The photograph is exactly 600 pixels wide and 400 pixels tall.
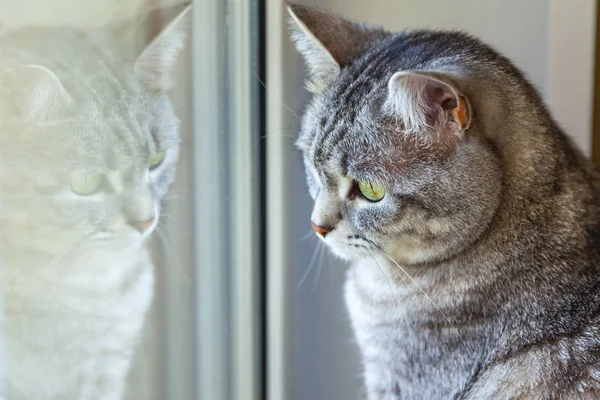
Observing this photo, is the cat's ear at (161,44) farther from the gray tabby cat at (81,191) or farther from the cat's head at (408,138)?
the cat's head at (408,138)

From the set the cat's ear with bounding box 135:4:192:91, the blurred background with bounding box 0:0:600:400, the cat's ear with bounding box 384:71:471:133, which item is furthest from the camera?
the blurred background with bounding box 0:0:600:400

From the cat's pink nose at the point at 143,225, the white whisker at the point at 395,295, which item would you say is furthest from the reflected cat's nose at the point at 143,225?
the white whisker at the point at 395,295

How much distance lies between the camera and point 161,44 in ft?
2.79

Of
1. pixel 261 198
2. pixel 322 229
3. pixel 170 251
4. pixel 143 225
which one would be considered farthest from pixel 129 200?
pixel 261 198

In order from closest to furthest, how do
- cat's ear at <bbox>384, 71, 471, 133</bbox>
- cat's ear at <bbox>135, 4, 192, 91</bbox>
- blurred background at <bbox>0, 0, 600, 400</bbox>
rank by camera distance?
cat's ear at <bbox>384, 71, 471, 133</bbox> < cat's ear at <bbox>135, 4, 192, 91</bbox> < blurred background at <bbox>0, 0, 600, 400</bbox>

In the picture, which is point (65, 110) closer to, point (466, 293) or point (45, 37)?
point (45, 37)

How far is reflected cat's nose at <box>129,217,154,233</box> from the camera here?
2.70 ft

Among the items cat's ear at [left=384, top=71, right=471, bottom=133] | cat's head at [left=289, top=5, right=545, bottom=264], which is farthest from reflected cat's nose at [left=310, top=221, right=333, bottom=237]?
cat's ear at [left=384, top=71, right=471, bottom=133]

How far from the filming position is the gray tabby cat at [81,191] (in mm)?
641

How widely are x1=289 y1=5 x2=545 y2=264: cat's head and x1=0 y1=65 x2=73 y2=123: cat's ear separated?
14.0 inches

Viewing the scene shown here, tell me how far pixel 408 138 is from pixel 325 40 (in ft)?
0.72

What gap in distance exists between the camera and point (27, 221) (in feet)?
2.18

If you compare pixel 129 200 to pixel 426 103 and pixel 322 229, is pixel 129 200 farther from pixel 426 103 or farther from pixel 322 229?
pixel 426 103

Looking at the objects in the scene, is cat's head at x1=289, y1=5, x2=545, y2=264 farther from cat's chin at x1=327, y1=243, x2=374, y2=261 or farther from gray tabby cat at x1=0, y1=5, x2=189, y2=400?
gray tabby cat at x1=0, y1=5, x2=189, y2=400
